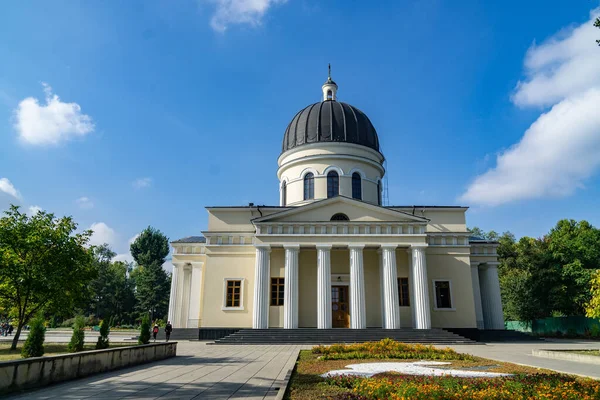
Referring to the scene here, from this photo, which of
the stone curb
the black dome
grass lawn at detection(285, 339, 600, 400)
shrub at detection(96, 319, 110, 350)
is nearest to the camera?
grass lawn at detection(285, 339, 600, 400)

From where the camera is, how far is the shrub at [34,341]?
459 inches

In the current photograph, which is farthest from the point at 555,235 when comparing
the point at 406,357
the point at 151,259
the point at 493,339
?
the point at 151,259

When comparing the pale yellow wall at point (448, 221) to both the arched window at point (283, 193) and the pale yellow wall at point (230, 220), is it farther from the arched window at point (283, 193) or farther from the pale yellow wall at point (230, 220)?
the pale yellow wall at point (230, 220)

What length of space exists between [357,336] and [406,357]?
8.37m

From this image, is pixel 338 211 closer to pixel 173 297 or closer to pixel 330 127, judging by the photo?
pixel 330 127

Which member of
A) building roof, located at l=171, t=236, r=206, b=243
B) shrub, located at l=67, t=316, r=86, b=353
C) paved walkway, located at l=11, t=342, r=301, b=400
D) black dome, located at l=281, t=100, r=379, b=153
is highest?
black dome, located at l=281, t=100, r=379, b=153

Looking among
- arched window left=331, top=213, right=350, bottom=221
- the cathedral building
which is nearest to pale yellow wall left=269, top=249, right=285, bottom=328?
the cathedral building

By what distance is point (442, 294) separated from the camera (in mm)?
27125

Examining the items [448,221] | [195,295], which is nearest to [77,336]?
[195,295]

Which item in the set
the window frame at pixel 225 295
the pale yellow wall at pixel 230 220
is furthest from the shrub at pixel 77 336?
the pale yellow wall at pixel 230 220

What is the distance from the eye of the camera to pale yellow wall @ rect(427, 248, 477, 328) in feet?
86.8

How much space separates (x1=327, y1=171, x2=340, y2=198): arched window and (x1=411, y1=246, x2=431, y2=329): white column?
833 centimetres

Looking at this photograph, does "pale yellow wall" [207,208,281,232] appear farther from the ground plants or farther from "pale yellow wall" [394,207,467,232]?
the ground plants

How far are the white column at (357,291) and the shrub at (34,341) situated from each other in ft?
55.1
